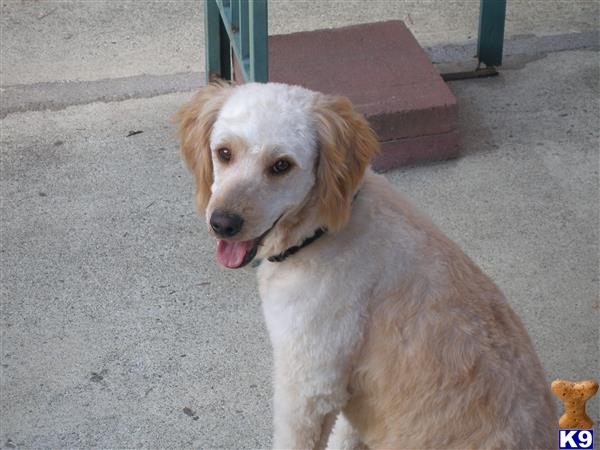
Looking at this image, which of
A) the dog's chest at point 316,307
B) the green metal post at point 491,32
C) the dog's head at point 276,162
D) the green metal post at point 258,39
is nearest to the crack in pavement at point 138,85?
the green metal post at point 491,32

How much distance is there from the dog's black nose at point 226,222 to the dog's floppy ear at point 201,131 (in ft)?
0.84

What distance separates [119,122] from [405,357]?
2.90m

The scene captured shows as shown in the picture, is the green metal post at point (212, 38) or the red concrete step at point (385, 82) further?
the green metal post at point (212, 38)

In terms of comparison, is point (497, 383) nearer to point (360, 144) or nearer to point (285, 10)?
point (360, 144)

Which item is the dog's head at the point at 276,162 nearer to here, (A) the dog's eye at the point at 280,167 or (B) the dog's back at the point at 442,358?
(A) the dog's eye at the point at 280,167

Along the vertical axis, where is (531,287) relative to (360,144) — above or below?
below

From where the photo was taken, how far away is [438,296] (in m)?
2.87

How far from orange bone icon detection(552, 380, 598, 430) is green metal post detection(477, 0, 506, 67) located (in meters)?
3.33

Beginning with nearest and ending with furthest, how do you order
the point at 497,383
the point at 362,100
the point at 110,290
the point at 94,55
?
1. the point at 497,383
2. the point at 110,290
3. the point at 362,100
4. the point at 94,55

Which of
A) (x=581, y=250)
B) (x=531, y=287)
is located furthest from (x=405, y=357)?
(x=581, y=250)

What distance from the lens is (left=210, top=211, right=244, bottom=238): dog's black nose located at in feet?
9.12

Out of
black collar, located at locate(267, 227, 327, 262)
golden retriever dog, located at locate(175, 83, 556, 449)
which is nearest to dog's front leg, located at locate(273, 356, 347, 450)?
golden retriever dog, located at locate(175, 83, 556, 449)

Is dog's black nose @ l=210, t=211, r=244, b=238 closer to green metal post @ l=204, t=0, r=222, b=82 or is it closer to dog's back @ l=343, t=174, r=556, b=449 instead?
dog's back @ l=343, t=174, r=556, b=449

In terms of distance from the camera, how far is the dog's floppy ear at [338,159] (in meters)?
2.85
